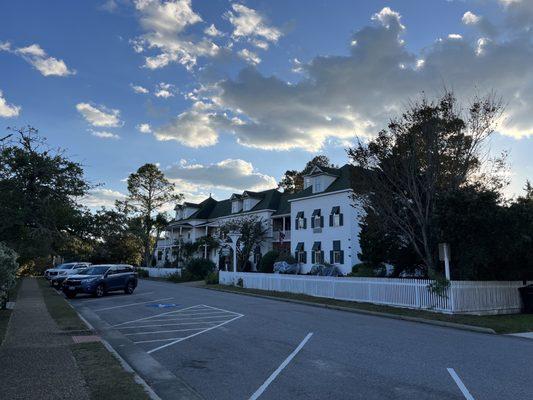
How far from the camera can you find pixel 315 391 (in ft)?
22.7

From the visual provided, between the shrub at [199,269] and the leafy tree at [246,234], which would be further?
the leafy tree at [246,234]

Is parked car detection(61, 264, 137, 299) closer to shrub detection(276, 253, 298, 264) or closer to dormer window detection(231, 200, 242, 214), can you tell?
shrub detection(276, 253, 298, 264)

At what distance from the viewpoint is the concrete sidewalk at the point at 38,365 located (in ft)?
21.2

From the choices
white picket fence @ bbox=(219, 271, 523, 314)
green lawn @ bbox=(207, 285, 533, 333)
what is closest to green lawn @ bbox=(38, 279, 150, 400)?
green lawn @ bbox=(207, 285, 533, 333)

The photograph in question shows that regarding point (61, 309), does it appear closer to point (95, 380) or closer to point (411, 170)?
point (95, 380)

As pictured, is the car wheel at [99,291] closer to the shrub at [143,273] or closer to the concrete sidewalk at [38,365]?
the concrete sidewalk at [38,365]

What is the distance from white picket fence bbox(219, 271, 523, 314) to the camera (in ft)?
57.0

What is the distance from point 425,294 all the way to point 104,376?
1382 centimetres

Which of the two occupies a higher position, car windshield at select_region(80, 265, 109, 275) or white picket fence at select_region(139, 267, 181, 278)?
car windshield at select_region(80, 265, 109, 275)

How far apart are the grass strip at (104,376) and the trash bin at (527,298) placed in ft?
55.7

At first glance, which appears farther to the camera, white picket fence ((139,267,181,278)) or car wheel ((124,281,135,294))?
white picket fence ((139,267,181,278))

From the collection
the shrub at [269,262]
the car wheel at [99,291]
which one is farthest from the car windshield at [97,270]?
the shrub at [269,262]

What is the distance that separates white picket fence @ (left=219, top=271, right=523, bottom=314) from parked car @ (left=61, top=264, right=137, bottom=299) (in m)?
10.8

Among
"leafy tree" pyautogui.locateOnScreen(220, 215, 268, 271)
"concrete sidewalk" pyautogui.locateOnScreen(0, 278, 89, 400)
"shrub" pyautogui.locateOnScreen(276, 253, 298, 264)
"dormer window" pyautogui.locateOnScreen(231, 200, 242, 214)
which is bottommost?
"concrete sidewalk" pyautogui.locateOnScreen(0, 278, 89, 400)
